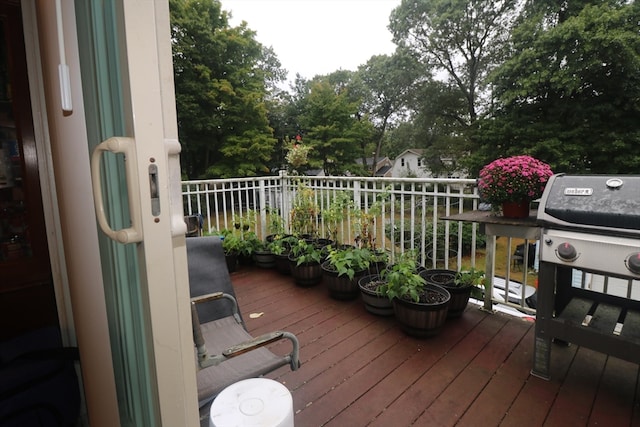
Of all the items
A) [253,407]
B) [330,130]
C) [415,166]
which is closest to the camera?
[253,407]

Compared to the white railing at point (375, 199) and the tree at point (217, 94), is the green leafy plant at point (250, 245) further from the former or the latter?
the tree at point (217, 94)

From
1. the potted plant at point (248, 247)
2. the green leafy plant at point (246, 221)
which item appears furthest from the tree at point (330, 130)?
the potted plant at point (248, 247)

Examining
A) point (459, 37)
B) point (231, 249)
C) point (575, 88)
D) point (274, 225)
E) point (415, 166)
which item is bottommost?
point (231, 249)

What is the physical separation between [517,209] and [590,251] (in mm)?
552

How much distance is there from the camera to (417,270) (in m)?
2.93

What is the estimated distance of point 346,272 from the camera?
290 centimetres

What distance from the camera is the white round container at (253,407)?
3.03 ft

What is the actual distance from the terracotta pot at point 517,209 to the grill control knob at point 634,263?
2.17 feet

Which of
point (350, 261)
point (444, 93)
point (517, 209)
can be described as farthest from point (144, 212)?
point (444, 93)

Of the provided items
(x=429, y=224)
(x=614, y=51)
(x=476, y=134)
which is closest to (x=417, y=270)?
(x=429, y=224)

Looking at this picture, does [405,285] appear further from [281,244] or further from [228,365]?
[281,244]

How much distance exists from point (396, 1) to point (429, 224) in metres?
12.6

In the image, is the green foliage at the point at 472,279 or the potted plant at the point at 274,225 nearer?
the green foliage at the point at 472,279

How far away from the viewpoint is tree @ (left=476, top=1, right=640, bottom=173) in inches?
331
